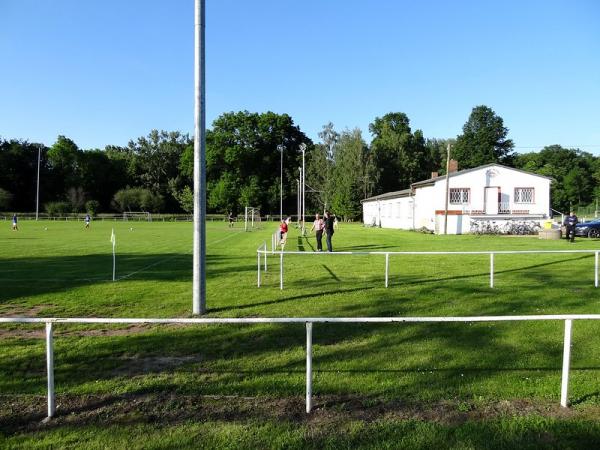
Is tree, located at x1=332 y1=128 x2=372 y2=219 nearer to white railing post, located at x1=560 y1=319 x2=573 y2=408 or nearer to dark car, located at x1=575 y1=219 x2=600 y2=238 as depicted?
dark car, located at x1=575 y1=219 x2=600 y2=238

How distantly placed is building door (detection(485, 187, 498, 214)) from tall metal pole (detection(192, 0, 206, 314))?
36.0m

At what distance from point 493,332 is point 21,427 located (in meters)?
5.92

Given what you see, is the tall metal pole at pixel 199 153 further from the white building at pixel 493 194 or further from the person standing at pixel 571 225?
the white building at pixel 493 194

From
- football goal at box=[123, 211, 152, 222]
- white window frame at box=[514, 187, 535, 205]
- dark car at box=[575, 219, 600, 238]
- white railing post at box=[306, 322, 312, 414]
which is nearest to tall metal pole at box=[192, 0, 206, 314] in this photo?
white railing post at box=[306, 322, 312, 414]

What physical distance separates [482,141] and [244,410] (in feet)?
316

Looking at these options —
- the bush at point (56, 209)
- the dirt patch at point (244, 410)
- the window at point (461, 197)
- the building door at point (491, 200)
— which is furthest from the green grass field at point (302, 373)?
the bush at point (56, 209)

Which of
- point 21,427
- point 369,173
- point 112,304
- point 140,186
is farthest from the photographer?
point 140,186

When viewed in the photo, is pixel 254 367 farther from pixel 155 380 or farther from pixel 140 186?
pixel 140 186

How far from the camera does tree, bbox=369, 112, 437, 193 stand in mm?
81750

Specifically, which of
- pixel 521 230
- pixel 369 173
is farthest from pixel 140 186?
pixel 521 230

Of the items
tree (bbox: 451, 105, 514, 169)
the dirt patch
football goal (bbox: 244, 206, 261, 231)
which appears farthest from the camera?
tree (bbox: 451, 105, 514, 169)

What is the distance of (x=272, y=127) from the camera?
88.4 m

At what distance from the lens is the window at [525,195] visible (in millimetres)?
41016

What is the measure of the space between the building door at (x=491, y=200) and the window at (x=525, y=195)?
192cm
